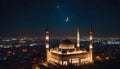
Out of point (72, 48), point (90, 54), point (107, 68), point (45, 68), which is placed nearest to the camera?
point (107, 68)

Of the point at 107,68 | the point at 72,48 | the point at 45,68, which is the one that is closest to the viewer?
the point at 107,68

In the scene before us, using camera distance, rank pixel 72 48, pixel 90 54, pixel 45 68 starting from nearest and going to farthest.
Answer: pixel 45 68, pixel 72 48, pixel 90 54

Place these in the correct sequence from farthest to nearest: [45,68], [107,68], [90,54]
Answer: [90,54], [45,68], [107,68]

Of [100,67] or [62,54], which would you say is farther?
[62,54]

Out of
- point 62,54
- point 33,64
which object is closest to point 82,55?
point 62,54

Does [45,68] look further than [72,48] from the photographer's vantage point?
No

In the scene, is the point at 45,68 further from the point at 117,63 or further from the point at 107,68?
the point at 117,63

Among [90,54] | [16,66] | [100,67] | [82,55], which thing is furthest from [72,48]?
[16,66]

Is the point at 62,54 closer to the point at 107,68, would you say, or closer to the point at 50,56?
the point at 50,56

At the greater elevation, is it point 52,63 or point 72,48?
point 72,48
